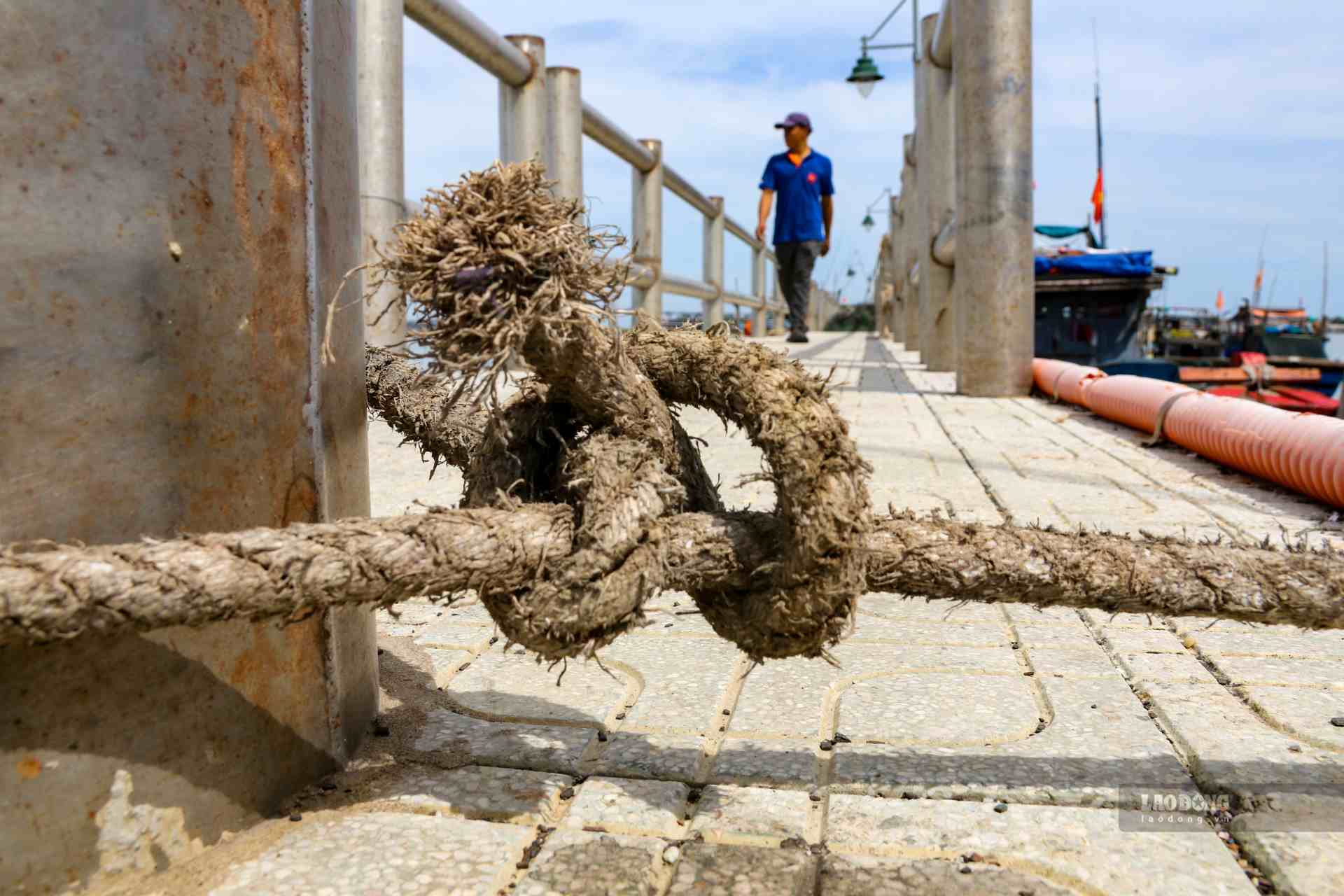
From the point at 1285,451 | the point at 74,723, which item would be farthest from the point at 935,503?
the point at 74,723

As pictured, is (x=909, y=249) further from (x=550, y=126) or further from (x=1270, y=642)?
(x=1270, y=642)

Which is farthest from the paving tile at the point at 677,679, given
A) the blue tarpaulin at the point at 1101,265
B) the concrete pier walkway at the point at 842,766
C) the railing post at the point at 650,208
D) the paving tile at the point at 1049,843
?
the blue tarpaulin at the point at 1101,265

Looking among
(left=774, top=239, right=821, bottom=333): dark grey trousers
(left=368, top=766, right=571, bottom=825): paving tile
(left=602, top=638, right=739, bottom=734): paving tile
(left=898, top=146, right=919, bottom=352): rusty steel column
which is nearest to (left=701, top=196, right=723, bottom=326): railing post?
(left=898, top=146, right=919, bottom=352): rusty steel column

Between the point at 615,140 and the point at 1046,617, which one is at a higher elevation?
the point at 615,140

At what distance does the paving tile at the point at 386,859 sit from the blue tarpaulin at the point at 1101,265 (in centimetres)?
966

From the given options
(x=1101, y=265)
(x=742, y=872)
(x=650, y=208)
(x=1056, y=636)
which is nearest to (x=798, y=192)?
(x=650, y=208)

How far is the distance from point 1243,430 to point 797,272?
6.70 metres

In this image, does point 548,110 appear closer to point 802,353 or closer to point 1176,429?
point 1176,429

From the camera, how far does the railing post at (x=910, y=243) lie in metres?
16.3

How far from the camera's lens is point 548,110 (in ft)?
21.7

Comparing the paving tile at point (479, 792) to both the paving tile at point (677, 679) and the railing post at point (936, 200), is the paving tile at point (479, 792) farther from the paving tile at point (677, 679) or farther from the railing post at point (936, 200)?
the railing post at point (936, 200)

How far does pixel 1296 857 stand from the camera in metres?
1.19

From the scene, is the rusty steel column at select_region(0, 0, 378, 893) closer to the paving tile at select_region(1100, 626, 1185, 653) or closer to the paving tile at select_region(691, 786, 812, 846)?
the paving tile at select_region(691, 786, 812, 846)

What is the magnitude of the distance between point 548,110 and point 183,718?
19.4ft
